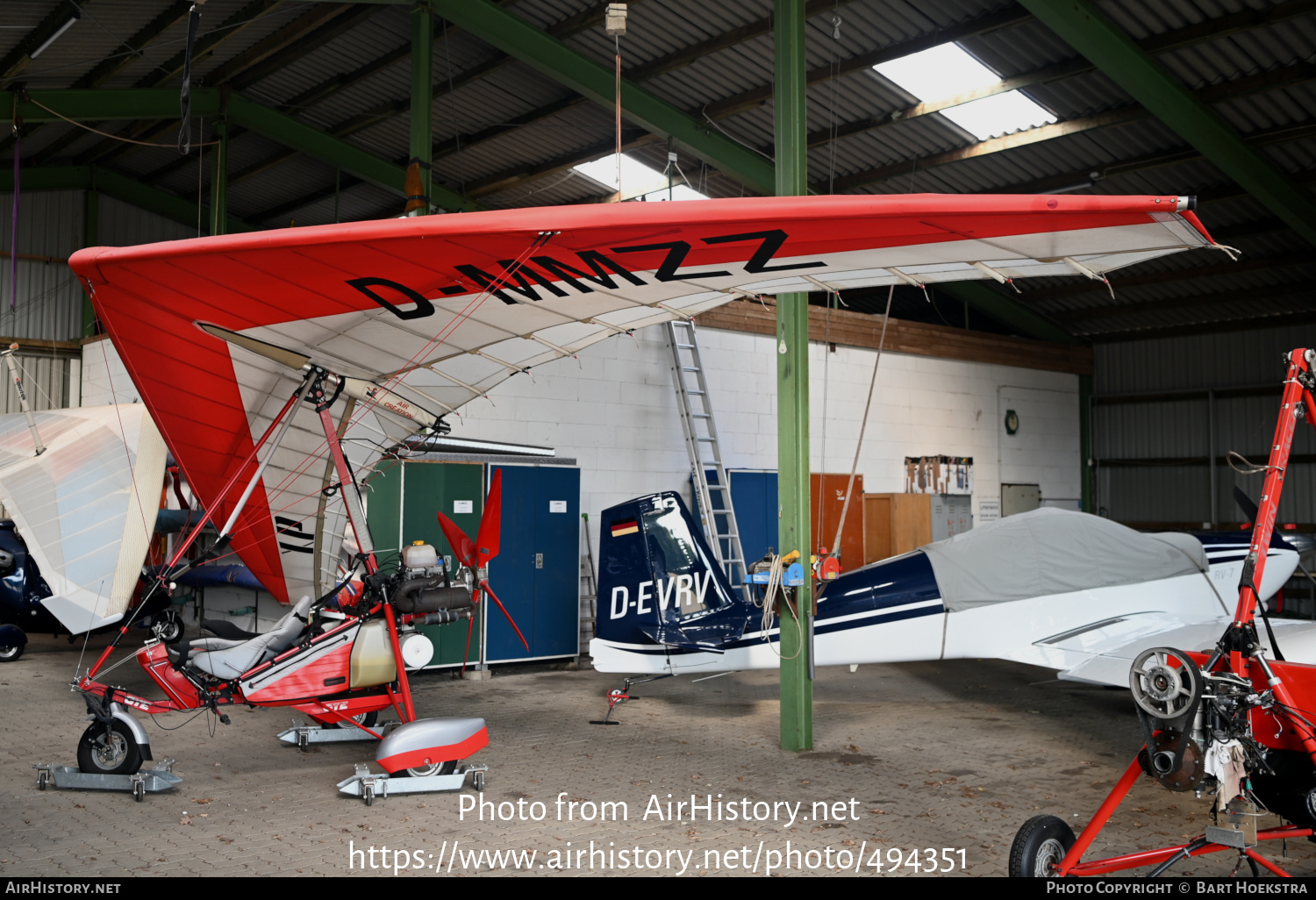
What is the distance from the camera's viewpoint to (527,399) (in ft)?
30.8

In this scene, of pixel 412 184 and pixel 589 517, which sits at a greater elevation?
pixel 412 184

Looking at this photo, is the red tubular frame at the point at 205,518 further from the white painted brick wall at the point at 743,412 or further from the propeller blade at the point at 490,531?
the white painted brick wall at the point at 743,412

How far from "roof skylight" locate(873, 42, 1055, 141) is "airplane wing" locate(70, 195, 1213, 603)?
21.5 ft

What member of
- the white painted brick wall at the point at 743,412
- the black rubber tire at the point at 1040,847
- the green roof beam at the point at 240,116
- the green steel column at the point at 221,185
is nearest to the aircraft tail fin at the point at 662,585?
the white painted brick wall at the point at 743,412

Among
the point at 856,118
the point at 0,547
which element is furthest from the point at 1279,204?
the point at 0,547

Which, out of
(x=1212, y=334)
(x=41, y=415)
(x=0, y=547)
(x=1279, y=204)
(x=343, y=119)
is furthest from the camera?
(x=1212, y=334)

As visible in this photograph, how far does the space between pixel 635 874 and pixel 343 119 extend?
11946mm

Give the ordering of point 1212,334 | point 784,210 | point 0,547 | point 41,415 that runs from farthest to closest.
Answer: point 1212,334 → point 0,547 → point 41,415 → point 784,210

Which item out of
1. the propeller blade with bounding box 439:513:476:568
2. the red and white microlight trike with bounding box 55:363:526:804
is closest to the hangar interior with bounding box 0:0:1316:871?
the propeller blade with bounding box 439:513:476:568

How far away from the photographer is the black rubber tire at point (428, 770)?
16.2 feet

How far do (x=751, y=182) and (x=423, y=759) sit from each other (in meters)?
8.58

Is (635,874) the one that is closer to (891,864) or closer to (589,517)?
(891,864)

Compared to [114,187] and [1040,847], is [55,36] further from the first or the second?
[1040,847]

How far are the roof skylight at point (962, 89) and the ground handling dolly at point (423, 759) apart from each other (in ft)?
26.4
